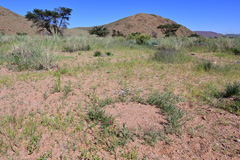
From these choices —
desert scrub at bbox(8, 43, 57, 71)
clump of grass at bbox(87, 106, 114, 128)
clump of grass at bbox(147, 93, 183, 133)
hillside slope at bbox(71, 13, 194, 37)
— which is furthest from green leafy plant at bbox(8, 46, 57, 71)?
hillside slope at bbox(71, 13, 194, 37)

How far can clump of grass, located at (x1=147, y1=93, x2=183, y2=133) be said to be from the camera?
2.29 metres

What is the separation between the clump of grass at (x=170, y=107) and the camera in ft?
7.53

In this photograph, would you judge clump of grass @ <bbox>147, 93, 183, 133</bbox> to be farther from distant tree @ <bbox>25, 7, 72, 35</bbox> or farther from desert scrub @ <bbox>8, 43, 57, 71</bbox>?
distant tree @ <bbox>25, 7, 72, 35</bbox>

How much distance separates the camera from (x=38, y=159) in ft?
5.88

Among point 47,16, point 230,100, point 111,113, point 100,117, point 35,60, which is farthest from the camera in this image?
point 47,16

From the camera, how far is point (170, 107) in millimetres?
2723

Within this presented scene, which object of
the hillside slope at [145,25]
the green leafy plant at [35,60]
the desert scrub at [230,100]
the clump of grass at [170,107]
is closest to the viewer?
the clump of grass at [170,107]

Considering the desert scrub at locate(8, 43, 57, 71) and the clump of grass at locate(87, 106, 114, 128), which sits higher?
the desert scrub at locate(8, 43, 57, 71)

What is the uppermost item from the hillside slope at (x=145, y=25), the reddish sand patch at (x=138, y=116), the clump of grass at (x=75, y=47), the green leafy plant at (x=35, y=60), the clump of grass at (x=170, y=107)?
the hillside slope at (x=145, y=25)

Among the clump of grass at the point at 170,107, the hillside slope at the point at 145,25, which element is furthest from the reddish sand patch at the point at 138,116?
the hillside slope at the point at 145,25

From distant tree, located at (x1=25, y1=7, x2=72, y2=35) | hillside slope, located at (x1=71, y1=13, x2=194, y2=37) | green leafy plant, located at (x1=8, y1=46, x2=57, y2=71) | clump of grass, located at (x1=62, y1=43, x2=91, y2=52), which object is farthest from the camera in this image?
hillside slope, located at (x1=71, y1=13, x2=194, y2=37)

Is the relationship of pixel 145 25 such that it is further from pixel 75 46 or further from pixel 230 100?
pixel 230 100

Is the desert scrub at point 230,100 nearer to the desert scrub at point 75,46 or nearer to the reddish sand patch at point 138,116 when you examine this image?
the reddish sand patch at point 138,116

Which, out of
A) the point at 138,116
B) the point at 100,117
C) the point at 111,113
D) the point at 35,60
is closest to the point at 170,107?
the point at 138,116
